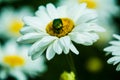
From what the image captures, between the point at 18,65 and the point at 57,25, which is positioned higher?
the point at 57,25

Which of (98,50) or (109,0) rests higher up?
(109,0)

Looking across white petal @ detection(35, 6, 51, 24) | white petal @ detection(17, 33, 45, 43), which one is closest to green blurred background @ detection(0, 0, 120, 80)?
white petal @ detection(35, 6, 51, 24)

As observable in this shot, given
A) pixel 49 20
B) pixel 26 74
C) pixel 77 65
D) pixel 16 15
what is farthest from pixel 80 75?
pixel 49 20

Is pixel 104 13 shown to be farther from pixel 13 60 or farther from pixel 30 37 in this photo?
pixel 30 37

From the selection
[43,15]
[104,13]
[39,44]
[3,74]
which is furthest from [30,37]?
[104,13]

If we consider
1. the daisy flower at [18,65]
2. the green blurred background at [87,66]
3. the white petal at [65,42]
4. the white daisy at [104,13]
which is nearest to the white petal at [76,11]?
the white petal at [65,42]

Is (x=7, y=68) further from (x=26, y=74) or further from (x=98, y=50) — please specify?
(x=98, y=50)

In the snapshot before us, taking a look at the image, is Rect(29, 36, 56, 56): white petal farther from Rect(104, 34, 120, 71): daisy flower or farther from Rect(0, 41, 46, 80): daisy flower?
Rect(0, 41, 46, 80): daisy flower
